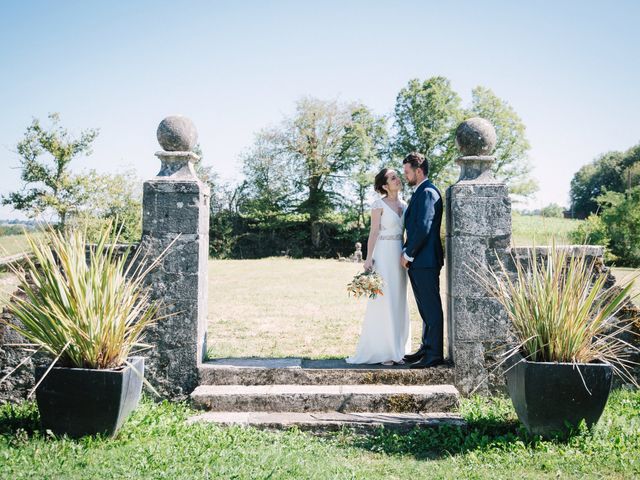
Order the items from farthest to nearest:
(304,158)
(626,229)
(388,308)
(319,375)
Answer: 1. (304,158)
2. (626,229)
3. (388,308)
4. (319,375)

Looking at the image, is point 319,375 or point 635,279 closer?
point 635,279

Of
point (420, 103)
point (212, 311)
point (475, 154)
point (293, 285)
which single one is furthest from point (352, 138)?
point (475, 154)

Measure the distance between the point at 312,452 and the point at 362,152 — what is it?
2940 centimetres

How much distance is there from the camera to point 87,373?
138 inches

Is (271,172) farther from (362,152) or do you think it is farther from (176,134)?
(176,134)

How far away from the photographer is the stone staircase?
13.1ft

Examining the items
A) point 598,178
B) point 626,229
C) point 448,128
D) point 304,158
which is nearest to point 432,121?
point 448,128

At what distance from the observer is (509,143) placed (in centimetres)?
3191

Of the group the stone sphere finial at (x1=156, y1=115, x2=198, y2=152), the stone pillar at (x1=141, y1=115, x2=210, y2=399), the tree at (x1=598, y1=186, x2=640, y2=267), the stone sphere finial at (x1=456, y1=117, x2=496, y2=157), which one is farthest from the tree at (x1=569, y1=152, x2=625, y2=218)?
the stone pillar at (x1=141, y1=115, x2=210, y2=399)

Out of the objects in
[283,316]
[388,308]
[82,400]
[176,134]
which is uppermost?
[176,134]

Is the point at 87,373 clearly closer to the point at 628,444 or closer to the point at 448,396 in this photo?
the point at 448,396

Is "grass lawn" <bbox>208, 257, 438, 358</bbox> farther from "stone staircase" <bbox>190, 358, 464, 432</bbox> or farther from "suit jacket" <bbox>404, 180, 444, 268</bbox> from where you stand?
"suit jacket" <bbox>404, 180, 444, 268</bbox>

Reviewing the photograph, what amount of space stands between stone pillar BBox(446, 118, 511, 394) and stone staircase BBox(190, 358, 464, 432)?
0.27m

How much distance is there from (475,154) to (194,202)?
2.77m
